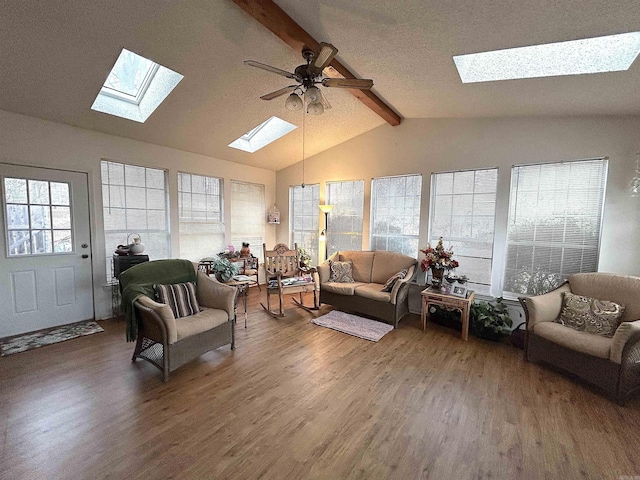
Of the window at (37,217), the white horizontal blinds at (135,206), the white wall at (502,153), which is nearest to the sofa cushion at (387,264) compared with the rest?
the white wall at (502,153)

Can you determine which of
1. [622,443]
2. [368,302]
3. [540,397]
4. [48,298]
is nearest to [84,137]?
[48,298]

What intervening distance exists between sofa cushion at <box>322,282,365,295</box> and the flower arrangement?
1.06 meters

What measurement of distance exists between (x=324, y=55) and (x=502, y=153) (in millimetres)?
2832

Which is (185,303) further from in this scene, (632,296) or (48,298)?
(632,296)

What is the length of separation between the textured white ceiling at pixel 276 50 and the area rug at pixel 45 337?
258 centimetres

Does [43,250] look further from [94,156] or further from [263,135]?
[263,135]

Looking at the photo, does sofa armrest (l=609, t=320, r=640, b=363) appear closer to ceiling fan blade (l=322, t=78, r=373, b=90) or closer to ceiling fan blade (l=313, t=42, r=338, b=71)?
ceiling fan blade (l=322, t=78, r=373, b=90)

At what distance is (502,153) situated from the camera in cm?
359

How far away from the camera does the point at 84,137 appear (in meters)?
3.55

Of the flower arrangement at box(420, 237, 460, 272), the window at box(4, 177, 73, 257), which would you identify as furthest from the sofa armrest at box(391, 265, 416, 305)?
the window at box(4, 177, 73, 257)

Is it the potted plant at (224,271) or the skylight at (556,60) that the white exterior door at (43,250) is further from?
the skylight at (556,60)

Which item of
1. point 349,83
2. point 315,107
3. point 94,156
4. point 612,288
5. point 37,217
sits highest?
point 349,83

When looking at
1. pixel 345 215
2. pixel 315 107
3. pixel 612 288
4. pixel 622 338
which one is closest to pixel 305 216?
pixel 345 215

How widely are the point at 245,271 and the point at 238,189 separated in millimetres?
1690
